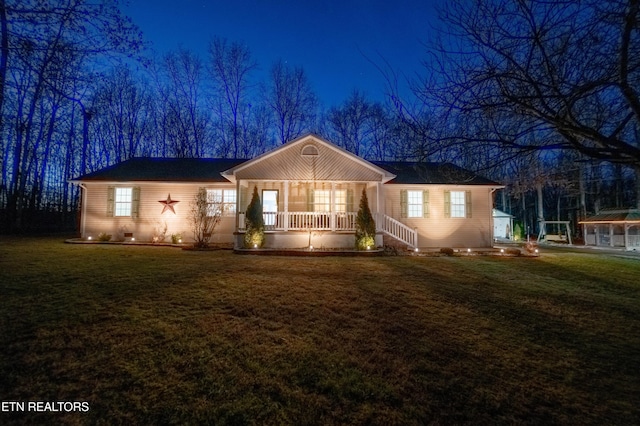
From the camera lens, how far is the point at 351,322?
4.62 m

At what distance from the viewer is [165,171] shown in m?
16.1

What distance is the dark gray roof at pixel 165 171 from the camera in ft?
48.9

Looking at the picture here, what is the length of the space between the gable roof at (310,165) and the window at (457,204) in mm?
4035

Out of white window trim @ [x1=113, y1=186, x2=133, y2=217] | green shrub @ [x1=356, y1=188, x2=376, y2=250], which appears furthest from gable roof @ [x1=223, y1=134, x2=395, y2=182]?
white window trim @ [x1=113, y1=186, x2=133, y2=217]

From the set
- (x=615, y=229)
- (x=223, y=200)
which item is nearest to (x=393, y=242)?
(x=223, y=200)

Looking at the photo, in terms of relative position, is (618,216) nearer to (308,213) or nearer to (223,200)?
(308,213)

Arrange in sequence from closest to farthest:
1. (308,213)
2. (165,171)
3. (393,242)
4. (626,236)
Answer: (308,213), (393,242), (165,171), (626,236)

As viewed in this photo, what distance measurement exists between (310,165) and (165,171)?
8584mm

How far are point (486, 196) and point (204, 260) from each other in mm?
14095

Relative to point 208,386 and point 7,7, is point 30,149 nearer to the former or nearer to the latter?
point 7,7

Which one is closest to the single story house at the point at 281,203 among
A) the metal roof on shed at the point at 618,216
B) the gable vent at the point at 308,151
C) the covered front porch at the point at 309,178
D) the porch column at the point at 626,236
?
the covered front porch at the point at 309,178

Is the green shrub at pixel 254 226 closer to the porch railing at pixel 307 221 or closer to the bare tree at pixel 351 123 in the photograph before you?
the porch railing at pixel 307 221

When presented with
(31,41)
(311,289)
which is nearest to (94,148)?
(31,41)

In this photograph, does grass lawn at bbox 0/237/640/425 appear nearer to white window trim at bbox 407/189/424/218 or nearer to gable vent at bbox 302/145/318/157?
gable vent at bbox 302/145/318/157
